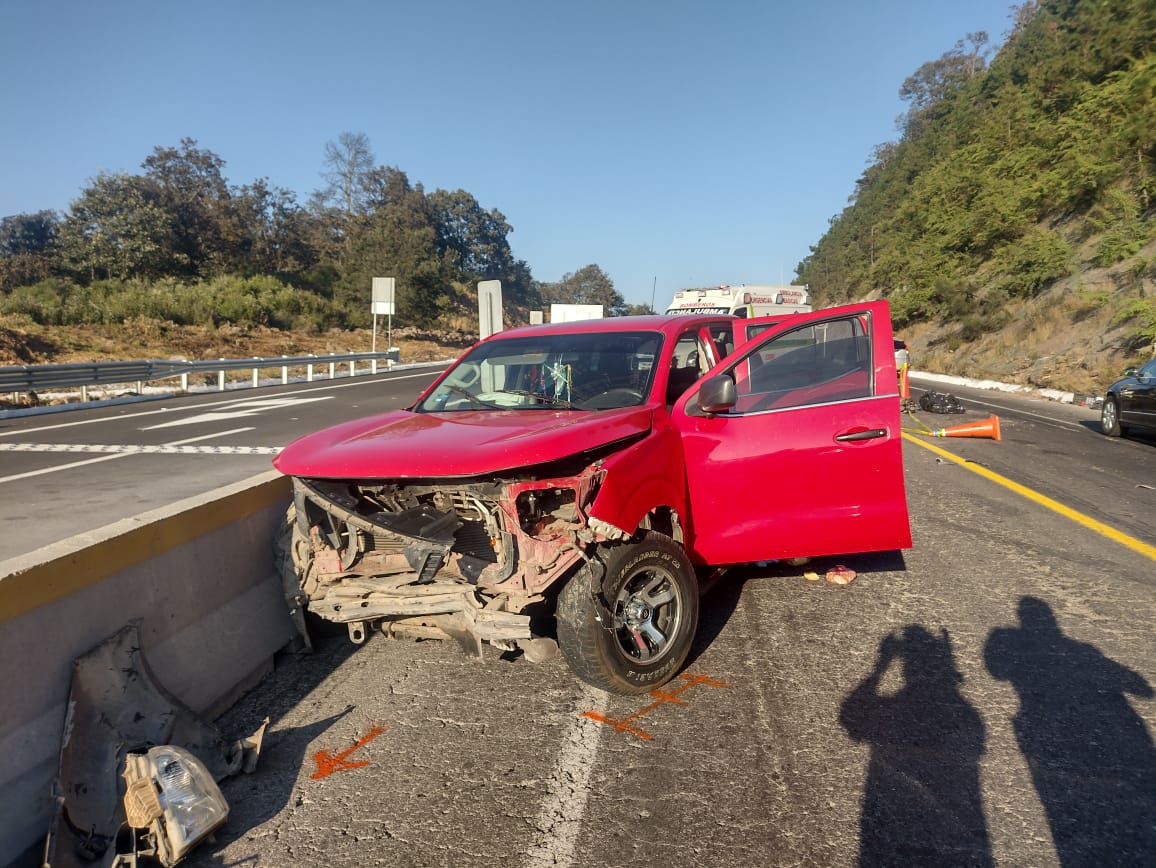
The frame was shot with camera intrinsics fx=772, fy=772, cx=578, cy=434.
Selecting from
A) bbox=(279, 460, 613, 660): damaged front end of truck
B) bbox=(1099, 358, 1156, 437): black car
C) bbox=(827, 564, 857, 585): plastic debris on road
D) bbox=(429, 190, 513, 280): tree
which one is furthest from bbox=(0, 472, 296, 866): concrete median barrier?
bbox=(429, 190, 513, 280): tree

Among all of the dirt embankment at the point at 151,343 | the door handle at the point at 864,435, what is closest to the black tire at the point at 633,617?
the door handle at the point at 864,435

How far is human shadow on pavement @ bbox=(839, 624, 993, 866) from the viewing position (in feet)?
8.55

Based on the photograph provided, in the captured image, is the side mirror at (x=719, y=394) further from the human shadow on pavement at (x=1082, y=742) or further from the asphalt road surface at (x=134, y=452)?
the asphalt road surface at (x=134, y=452)

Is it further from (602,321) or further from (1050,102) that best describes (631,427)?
(1050,102)

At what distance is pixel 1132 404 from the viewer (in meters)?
11.7

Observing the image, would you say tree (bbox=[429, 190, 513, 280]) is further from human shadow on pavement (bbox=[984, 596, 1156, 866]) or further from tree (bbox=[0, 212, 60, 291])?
human shadow on pavement (bbox=[984, 596, 1156, 866])

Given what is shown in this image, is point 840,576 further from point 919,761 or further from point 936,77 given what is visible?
point 936,77

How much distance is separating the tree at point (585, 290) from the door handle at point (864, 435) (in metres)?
106

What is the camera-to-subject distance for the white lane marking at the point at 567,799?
2.63m

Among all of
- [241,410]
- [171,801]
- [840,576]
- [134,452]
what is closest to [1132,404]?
[840,576]

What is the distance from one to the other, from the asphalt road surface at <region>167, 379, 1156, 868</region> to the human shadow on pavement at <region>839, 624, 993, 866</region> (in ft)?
0.03

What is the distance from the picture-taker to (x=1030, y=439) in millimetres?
12234

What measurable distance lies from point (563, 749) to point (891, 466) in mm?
2450

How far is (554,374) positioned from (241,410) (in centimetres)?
1402
